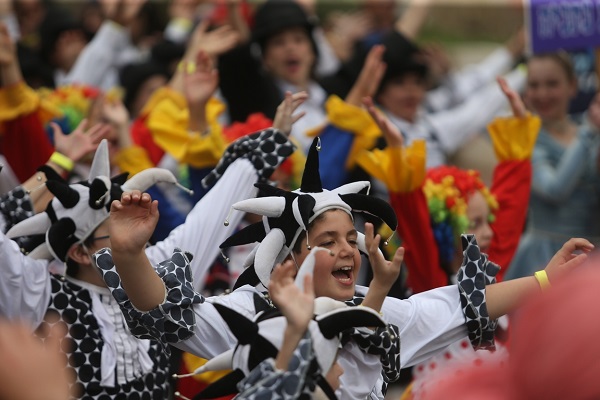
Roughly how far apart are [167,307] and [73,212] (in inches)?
39.9

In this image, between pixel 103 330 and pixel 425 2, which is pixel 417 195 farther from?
pixel 425 2

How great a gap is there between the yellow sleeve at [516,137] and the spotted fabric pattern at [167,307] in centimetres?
215

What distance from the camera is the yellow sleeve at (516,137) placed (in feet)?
17.1

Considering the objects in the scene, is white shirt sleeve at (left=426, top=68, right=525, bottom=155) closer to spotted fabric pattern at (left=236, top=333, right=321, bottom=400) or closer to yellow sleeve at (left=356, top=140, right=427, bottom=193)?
yellow sleeve at (left=356, top=140, right=427, bottom=193)

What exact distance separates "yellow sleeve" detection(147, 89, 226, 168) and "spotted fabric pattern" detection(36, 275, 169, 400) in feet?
4.51

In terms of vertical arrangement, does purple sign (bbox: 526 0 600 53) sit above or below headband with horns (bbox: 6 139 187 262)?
below

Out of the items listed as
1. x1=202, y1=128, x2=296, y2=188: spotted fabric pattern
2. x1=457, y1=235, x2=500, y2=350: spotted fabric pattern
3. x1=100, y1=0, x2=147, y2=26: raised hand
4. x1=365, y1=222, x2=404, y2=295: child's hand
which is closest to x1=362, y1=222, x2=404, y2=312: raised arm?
x1=365, y1=222, x2=404, y2=295: child's hand

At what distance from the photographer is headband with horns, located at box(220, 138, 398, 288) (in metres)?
3.64

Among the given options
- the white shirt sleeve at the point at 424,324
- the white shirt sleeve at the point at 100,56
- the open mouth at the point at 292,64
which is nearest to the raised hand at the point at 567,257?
the white shirt sleeve at the point at 424,324

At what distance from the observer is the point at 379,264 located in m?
3.32

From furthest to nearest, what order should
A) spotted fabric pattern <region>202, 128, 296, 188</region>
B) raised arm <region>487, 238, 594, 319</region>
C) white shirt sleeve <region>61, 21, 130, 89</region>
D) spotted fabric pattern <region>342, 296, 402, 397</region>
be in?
white shirt sleeve <region>61, 21, 130, 89</region>, spotted fabric pattern <region>202, 128, 296, 188</region>, raised arm <region>487, 238, 594, 319</region>, spotted fabric pattern <region>342, 296, 402, 397</region>

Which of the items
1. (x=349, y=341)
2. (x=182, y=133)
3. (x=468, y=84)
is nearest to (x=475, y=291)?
(x=349, y=341)

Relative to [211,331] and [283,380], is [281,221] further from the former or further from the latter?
[283,380]

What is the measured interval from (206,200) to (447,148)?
2.96 m
